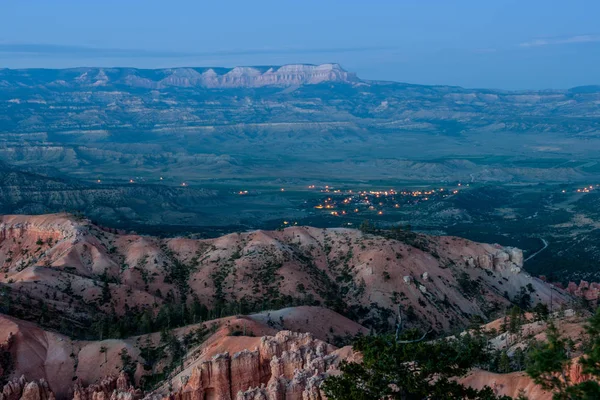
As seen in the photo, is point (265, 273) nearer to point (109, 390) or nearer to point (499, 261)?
point (499, 261)

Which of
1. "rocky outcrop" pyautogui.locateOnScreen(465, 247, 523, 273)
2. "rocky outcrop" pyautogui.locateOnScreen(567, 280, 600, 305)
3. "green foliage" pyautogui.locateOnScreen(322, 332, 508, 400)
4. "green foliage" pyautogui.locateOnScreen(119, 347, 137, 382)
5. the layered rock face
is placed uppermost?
"green foliage" pyautogui.locateOnScreen(322, 332, 508, 400)

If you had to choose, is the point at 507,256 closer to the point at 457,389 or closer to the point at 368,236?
the point at 368,236

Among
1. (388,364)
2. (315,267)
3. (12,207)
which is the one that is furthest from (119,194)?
(388,364)

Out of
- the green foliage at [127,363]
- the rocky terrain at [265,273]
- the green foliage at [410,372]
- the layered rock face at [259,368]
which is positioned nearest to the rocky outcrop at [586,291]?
the rocky terrain at [265,273]

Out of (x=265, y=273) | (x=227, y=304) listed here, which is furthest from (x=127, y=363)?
(x=265, y=273)

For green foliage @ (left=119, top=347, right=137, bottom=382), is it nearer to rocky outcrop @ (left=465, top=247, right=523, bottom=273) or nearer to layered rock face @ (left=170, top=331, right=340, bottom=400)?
layered rock face @ (left=170, top=331, right=340, bottom=400)

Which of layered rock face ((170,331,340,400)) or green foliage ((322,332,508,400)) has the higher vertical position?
green foliage ((322,332,508,400))

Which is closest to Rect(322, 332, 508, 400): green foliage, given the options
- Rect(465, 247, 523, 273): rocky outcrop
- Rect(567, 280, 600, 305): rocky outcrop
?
Rect(567, 280, 600, 305): rocky outcrop

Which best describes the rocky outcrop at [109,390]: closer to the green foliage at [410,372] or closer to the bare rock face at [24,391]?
the bare rock face at [24,391]
